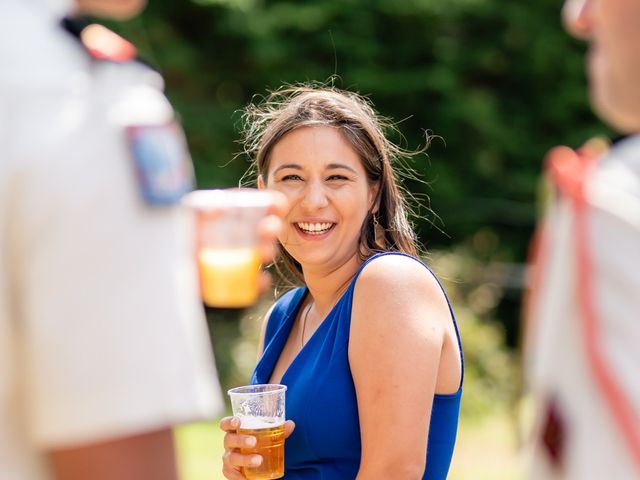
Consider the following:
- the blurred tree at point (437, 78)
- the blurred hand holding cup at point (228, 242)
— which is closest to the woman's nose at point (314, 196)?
the blurred hand holding cup at point (228, 242)

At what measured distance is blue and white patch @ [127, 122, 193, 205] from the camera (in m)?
1.25

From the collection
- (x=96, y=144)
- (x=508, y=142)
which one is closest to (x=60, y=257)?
(x=96, y=144)

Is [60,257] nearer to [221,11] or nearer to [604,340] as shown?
[604,340]

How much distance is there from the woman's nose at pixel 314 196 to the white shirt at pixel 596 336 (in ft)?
5.61

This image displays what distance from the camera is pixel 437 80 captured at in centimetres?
1562

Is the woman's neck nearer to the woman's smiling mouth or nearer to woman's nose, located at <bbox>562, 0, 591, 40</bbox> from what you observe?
the woman's smiling mouth

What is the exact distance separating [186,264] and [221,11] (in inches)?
552

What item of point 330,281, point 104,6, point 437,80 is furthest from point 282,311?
point 437,80

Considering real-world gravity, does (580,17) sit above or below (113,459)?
above

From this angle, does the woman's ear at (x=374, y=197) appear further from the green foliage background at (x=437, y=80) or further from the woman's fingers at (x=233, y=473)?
the green foliage background at (x=437, y=80)

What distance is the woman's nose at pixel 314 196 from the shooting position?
9.73 ft

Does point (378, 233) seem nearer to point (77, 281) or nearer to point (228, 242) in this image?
point (228, 242)

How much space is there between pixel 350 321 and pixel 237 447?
41 cm

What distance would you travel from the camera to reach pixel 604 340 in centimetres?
119
